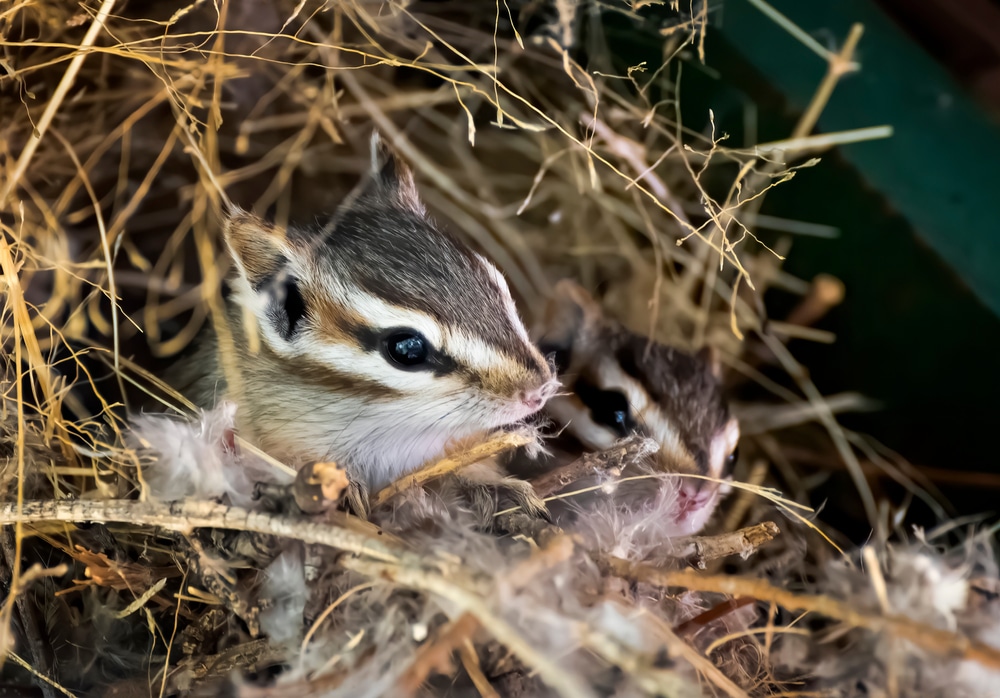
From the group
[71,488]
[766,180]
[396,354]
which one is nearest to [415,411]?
[396,354]

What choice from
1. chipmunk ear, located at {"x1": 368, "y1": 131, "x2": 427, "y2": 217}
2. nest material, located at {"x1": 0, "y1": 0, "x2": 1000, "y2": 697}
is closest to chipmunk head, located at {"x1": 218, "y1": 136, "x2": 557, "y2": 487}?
Answer: chipmunk ear, located at {"x1": 368, "y1": 131, "x2": 427, "y2": 217}

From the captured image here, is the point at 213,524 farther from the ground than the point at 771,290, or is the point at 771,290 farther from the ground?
the point at 213,524

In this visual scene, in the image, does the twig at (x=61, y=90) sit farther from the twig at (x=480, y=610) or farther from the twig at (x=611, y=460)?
the twig at (x=611, y=460)

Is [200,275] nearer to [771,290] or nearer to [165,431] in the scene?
[165,431]

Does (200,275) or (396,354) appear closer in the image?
(396,354)

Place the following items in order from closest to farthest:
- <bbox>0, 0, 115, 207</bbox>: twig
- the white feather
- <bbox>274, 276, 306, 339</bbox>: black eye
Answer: the white feather
<bbox>0, 0, 115, 207</bbox>: twig
<bbox>274, 276, 306, 339</bbox>: black eye

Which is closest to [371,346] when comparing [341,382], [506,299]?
[341,382]

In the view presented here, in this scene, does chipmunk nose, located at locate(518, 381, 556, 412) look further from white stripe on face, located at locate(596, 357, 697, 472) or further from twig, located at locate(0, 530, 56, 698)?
twig, located at locate(0, 530, 56, 698)

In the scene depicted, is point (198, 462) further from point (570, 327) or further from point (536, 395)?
point (570, 327)
